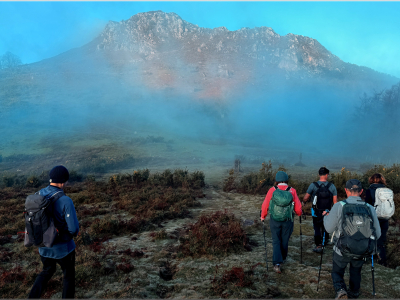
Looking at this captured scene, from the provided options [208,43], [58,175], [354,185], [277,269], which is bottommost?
[277,269]

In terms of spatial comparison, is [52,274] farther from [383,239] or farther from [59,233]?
[383,239]

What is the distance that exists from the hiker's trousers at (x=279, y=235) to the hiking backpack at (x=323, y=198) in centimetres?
110

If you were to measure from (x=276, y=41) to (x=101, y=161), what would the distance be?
12826 centimetres

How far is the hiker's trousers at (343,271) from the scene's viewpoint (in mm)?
3713

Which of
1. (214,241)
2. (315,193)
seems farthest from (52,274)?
(315,193)

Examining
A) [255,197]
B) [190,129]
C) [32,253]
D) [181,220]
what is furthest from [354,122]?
[32,253]

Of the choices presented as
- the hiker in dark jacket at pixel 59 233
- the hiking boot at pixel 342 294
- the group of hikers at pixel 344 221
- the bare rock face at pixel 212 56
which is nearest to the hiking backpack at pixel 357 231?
the group of hikers at pixel 344 221

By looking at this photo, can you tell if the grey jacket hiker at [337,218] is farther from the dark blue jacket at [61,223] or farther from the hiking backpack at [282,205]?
the dark blue jacket at [61,223]

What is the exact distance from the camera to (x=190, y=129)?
58500 millimetres

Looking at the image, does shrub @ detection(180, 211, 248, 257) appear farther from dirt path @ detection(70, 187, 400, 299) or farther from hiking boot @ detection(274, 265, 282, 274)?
hiking boot @ detection(274, 265, 282, 274)

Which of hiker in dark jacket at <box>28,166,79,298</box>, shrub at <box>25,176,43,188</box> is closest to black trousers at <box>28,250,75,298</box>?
hiker in dark jacket at <box>28,166,79,298</box>

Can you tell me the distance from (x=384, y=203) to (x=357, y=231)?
1.88 metres

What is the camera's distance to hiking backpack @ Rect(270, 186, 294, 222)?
474 cm

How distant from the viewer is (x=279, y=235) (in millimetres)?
5129
